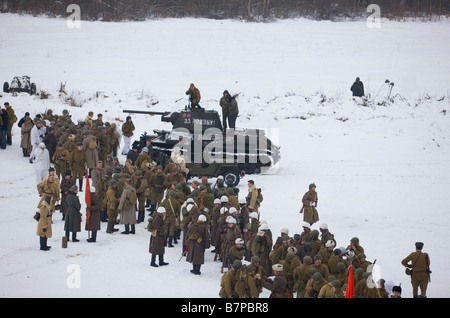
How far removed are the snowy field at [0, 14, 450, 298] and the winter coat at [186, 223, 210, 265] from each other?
435 mm

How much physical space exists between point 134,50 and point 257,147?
2089cm

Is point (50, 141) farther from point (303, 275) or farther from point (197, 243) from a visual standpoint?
point (303, 275)

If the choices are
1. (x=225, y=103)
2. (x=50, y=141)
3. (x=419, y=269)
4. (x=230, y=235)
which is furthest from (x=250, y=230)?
(x=225, y=103)

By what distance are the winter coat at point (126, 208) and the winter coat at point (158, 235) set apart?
196 cm

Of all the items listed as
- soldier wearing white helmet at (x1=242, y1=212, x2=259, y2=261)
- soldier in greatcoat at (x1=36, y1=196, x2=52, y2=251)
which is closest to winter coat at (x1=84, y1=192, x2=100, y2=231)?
soldier in greatcoat at (x1=36, y1=196, x2=52, y2=251)

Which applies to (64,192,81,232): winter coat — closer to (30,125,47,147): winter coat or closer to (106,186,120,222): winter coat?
(106,186,120,222): winter coat

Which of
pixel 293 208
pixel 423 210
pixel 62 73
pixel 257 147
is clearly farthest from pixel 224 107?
pixel 62 73

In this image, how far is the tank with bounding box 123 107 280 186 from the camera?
23.1m

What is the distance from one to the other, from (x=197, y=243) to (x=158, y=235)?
3.20 feet

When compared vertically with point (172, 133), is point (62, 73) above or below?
above

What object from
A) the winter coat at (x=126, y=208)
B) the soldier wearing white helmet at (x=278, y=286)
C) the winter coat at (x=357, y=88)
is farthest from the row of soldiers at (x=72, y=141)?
the winter coat at (x=357, y=88)

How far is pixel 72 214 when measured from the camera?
1672 centimetres

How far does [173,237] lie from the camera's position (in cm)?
1820

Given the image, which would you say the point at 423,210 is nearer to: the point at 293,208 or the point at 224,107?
the point at 293,208
